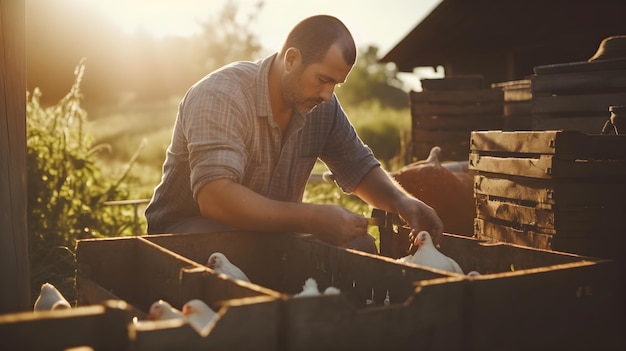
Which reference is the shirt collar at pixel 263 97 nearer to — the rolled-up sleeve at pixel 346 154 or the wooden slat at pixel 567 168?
the rolled-up sleeve at pixel 346 154

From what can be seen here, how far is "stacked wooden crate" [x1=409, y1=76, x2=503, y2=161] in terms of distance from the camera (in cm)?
817

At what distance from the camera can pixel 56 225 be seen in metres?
6.30

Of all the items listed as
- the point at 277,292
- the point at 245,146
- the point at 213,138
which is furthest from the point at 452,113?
the point at 277,292

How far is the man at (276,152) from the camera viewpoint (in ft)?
11.3

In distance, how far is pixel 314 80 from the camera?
151 inches

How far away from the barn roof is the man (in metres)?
7.75

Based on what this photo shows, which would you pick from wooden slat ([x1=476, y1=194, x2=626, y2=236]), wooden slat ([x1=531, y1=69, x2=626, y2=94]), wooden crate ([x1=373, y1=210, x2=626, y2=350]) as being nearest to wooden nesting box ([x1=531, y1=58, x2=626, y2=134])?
wooden slat ([x1=531, y1=69, x2=626, y2=94])

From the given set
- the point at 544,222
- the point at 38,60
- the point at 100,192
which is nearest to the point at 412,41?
the point at 100,192

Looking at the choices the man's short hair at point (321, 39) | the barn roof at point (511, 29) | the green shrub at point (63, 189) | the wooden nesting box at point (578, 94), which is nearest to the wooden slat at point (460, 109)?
the wooden nesting box at point (578, 94)

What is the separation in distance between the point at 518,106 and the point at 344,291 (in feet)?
15.2

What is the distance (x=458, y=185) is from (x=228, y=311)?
13.9ft

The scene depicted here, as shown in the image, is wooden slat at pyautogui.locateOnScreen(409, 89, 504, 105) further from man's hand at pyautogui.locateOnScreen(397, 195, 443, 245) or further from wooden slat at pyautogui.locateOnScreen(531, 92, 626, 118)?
man's hand at pyautogui.locateOnScreen(397, 195, 443, 245)

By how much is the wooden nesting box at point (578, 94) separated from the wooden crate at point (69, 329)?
358 centimetres

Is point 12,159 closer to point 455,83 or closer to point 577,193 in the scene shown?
point 577,193
